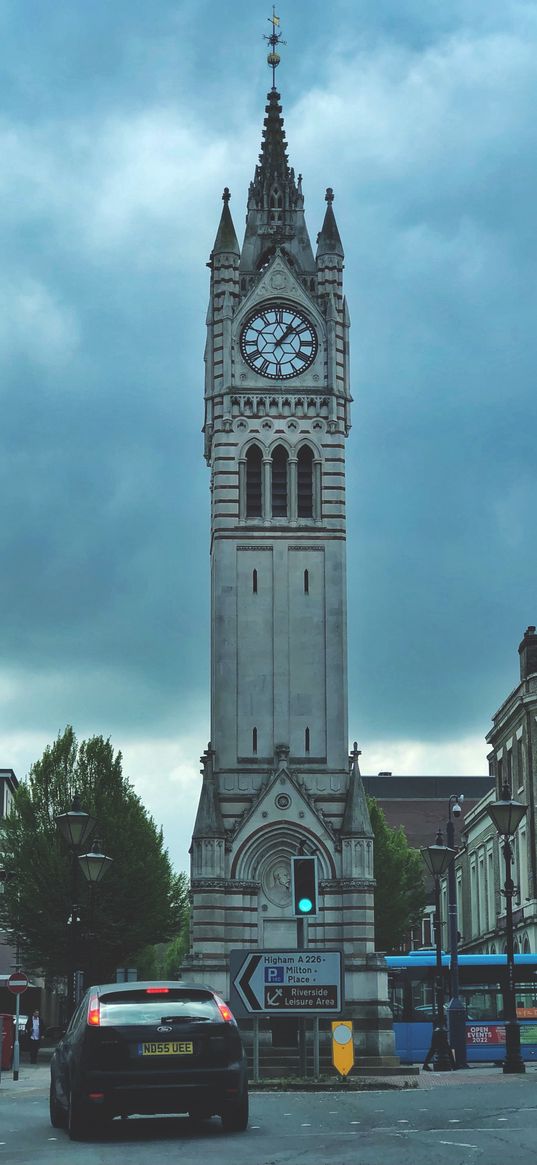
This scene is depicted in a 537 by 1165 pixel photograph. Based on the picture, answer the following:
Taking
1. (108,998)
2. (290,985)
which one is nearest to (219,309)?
(290,985)

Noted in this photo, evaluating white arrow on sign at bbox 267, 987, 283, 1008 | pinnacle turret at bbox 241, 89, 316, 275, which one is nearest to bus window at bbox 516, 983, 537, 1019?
white arrow on sign at bbox 267, 987, 283, 1008

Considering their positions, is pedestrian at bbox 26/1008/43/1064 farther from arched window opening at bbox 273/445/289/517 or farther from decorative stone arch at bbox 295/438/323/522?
decorative stone arch at bbox 295/438/323/522

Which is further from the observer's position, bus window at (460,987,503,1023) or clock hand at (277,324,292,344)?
clock hand at (277,324,292,344)

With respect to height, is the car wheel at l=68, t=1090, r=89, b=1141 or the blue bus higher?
the blue bus

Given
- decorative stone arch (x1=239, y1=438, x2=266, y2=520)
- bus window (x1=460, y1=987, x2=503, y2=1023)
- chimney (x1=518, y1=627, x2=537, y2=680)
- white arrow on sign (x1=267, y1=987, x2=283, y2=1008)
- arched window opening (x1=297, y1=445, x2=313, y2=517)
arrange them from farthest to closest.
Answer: chimney (x1=518, y1=627, x2=537, y2=680) → arched window opening (x1=297, y1=445, x2=313, y2=517) → decorative stone arch (x1=239, y1=438, x2=266, y2=520) → bus window (x1=460, y1=987, x2=503, y2=1023) → white arrow on sign (x1=267, y1=987, x2=283, y2=1008)

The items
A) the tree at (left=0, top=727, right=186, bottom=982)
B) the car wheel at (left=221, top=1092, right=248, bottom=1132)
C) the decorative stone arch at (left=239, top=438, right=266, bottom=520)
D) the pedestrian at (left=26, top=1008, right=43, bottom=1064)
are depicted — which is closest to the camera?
the car wheel at (left=221, top=1092, right=248, bottom=1132)

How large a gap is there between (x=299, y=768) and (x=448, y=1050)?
49.4 ft

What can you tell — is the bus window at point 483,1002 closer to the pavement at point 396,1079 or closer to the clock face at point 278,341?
the pavement at point 396,1079

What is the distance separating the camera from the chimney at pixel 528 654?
66144 mm

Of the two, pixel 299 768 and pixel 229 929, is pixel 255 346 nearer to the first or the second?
pixel 299 768

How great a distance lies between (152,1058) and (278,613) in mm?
39957

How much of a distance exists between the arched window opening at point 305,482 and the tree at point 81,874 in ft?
42.6

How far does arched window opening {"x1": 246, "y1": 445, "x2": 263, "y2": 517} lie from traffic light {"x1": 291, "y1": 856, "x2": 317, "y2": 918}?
27760 millimetres

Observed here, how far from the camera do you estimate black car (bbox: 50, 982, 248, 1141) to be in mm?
14477
